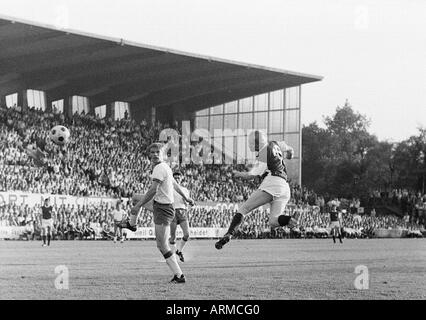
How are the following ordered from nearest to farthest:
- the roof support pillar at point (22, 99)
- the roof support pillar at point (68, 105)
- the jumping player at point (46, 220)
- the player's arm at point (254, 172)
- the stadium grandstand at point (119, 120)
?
the player's arm at point (254, 172) < the jumping player at point (46, 220) < the stadium grandstand at point (119, 120) < the roof support pillar at point (22, 99) < the roof support pillar at point (68, 105)

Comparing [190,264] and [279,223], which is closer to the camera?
[279,223]

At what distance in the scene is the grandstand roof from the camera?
39.7 m

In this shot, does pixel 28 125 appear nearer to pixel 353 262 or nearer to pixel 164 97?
pixel 164 97

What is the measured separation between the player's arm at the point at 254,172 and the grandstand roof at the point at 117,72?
24.8 m

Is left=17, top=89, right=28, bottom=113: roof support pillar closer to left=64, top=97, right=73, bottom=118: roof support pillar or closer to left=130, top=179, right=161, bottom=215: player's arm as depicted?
left=64, top=97, right=73, bottom=118: roof support pillar

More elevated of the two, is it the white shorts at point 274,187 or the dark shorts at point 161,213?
the white shorts at point 274,187

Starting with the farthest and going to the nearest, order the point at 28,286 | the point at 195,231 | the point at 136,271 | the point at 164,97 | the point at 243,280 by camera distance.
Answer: the point at 164,97 < the point at 195,231 < the point at 136,271 < the point at 243,280 < the point at 28,286

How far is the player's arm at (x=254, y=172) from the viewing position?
41.7 ft

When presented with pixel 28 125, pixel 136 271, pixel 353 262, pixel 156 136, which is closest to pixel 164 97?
pixel 156 136

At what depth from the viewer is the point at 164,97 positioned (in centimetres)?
5456

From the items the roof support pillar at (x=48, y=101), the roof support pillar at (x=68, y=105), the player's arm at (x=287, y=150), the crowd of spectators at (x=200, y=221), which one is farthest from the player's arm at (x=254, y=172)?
the roof support pillar at (x=68, y=105)

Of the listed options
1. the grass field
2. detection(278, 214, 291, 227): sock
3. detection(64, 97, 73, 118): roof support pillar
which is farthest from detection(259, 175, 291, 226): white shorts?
detection(64, 97, 73, 118): roof support pillar

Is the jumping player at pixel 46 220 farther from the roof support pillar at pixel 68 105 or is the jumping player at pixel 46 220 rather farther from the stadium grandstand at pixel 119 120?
the roof support pillar at pixel 68 105

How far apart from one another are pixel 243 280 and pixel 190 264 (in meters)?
4.06
